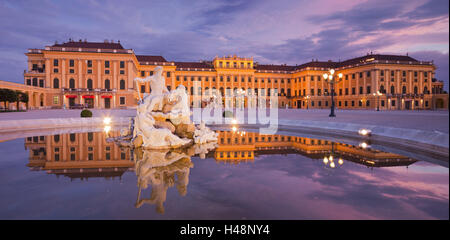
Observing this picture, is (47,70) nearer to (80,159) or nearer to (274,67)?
(80,159)

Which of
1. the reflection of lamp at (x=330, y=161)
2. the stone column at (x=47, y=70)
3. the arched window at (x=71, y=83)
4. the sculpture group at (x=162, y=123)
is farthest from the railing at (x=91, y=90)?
the reflection of lamp at (x=330, y=161)

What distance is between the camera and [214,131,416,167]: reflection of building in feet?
19.8

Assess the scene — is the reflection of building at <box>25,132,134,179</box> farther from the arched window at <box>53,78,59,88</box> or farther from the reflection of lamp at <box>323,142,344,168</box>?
the arched window at <box>53,78,59,88</box>

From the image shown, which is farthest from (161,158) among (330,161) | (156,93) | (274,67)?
(274,67)

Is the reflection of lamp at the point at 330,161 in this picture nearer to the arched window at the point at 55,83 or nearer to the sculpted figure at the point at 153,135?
the sculpted figure at the point at 153,135

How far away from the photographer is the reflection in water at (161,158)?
447cm

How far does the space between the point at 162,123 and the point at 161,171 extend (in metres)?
4.43

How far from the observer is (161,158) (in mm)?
6098

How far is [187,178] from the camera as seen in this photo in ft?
15.0

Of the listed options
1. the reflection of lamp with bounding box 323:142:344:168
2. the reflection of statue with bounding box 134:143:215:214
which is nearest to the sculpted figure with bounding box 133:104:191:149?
the reflection of statue with bounding box 134:143:215:214

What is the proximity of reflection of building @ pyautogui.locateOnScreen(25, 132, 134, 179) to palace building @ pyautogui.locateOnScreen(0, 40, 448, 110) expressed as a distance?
31.3 m
